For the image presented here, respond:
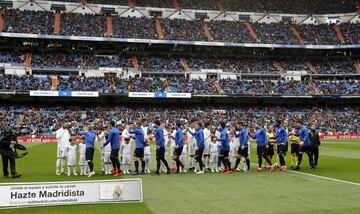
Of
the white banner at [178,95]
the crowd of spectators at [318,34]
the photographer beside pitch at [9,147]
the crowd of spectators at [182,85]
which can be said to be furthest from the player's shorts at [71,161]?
the crowd of spectators at [318,34]

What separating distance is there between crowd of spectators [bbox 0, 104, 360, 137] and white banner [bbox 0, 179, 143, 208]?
37.4 metres

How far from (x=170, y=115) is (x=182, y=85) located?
595 centimetres

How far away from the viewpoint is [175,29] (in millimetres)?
67875

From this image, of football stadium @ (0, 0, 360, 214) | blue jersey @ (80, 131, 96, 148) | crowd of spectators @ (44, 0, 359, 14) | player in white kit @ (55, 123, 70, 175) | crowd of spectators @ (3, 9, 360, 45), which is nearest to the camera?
blue jersey @ (80, 131, 96, 148)

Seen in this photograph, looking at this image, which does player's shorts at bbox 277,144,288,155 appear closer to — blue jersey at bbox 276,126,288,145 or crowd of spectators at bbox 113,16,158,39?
blue jersey at bbox 276,126,288,145

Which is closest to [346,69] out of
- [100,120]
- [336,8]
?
[336,8]

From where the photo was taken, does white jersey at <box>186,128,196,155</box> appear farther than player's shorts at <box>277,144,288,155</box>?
Yes

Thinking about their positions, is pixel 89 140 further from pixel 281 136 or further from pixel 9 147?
pixel 281 136

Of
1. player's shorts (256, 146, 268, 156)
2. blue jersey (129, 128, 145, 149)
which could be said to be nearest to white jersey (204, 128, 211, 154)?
player's shorts (256, 146, 268, 156)

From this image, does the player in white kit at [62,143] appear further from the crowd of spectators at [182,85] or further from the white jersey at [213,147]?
the crowd of spectators at [182,85]

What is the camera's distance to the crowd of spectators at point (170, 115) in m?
51.0

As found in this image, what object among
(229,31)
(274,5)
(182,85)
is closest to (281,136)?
(182,85)

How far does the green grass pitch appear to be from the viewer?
10.4m

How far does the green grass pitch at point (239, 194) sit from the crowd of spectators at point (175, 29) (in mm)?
48211
